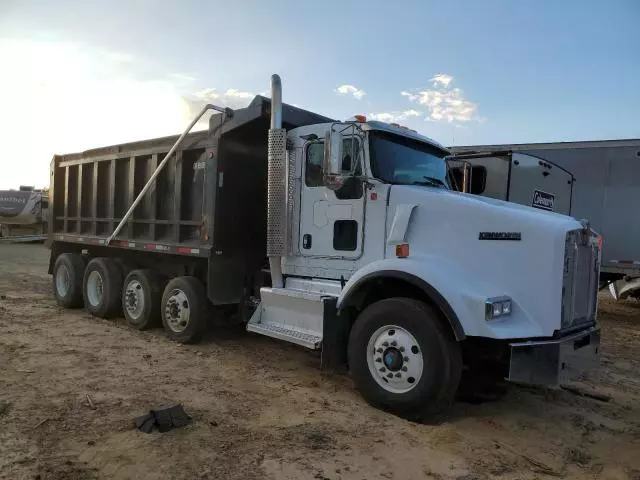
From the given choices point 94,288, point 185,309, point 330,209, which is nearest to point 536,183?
point 330,209

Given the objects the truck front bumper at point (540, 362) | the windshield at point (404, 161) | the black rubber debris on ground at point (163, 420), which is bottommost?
the black rubber debris on ground at point (163, 420)

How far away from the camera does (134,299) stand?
8.29m

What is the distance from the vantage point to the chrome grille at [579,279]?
14.9ft

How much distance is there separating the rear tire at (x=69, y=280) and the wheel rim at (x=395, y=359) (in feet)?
22.5

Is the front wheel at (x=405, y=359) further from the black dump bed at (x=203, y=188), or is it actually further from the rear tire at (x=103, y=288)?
the rear tire at (x=103, y=288)

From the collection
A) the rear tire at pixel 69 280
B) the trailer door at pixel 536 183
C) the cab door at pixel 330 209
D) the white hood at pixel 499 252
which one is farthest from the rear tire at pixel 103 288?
the trailer door at pixel 536 183

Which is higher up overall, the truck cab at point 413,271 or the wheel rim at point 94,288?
the truck cab at point 413,271

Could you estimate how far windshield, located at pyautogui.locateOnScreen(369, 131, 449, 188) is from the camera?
17.8 ft

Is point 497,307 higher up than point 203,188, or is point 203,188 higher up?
point 203,188

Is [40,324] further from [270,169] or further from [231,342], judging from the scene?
[270,169]

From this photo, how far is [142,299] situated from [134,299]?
0.29m

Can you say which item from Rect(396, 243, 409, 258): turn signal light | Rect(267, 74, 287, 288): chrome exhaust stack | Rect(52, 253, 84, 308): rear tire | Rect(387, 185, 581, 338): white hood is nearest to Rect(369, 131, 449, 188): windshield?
Rect(387, 185, 581, 338): white hood

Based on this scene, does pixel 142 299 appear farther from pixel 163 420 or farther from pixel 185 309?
pixel 163 420

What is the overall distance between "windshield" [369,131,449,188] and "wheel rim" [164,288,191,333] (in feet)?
11.3
